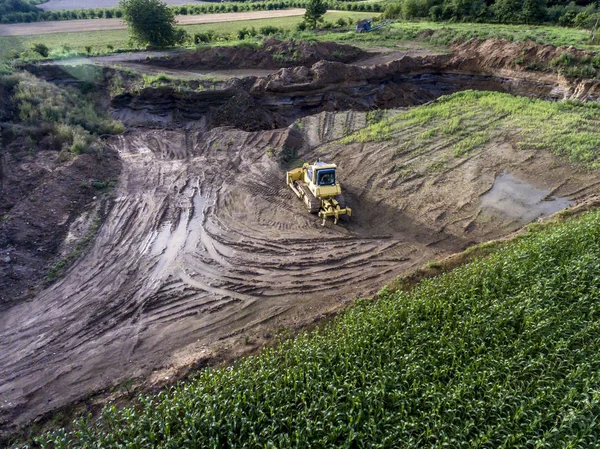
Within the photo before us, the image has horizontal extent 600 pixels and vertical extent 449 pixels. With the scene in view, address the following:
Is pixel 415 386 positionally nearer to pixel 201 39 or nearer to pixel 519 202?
pixel 519 202

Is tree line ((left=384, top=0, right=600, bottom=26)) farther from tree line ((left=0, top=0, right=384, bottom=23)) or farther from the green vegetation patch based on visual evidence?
the green vegetation patch

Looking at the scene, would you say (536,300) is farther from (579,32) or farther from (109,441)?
(579,32)

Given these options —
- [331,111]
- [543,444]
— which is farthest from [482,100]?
[543,444]

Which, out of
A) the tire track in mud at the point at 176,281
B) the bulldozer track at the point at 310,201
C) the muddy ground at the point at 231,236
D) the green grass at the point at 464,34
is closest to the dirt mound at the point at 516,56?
the green grass at the point at 464,34

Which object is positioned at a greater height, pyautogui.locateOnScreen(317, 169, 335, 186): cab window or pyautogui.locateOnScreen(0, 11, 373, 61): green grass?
pyautogui.locateOnScreen(0, 11, 373, 61): green grass

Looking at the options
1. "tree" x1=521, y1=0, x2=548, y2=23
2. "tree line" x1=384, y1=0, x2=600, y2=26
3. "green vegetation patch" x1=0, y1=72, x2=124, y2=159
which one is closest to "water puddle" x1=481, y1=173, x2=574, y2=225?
"green vegetation patch" x1=0, y1=72, x2=124, y2=159

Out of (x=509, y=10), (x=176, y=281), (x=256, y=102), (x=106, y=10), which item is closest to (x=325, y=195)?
(x=176, y=281)

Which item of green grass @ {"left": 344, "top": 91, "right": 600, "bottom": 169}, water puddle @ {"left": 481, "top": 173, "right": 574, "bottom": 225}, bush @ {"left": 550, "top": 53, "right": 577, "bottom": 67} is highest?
bush @ {"left": 550, "top": 53, "right": 577, "bottom": 67}
